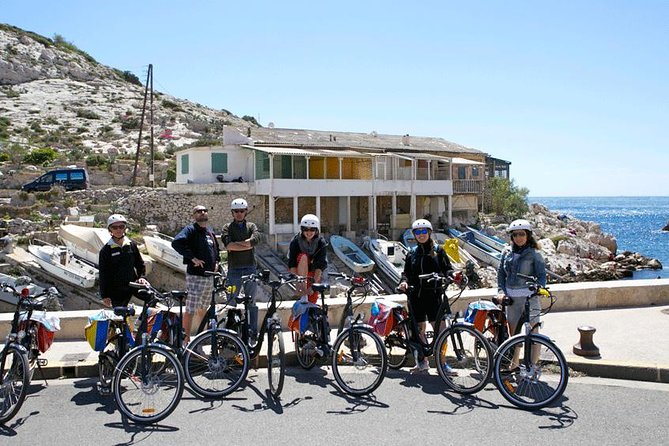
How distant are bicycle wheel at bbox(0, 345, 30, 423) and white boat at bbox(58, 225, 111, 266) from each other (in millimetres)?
21967

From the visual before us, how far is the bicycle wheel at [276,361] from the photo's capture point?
5984 mm

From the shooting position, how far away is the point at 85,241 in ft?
88.3

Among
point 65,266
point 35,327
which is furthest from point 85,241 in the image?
point 35,327

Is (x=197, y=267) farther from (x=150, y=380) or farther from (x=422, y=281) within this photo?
(x=422, y=281)

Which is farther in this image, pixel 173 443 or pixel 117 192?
pixel 117 192

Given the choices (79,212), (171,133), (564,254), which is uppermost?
(171,133)

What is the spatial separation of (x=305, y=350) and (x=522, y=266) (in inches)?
101

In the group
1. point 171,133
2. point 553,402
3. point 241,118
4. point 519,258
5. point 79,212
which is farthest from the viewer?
point 241,118

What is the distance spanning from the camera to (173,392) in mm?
5531

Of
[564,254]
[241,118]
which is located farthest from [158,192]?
[241,118]

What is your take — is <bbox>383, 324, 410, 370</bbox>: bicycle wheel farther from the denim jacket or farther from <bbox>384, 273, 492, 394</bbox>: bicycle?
the denim jacket

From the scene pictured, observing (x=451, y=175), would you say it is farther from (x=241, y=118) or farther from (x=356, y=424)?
(x=241, y=118)

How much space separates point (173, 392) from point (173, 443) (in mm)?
716

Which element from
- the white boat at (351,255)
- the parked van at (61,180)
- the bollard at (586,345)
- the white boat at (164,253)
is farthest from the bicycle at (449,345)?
the parked van at (61,180)
